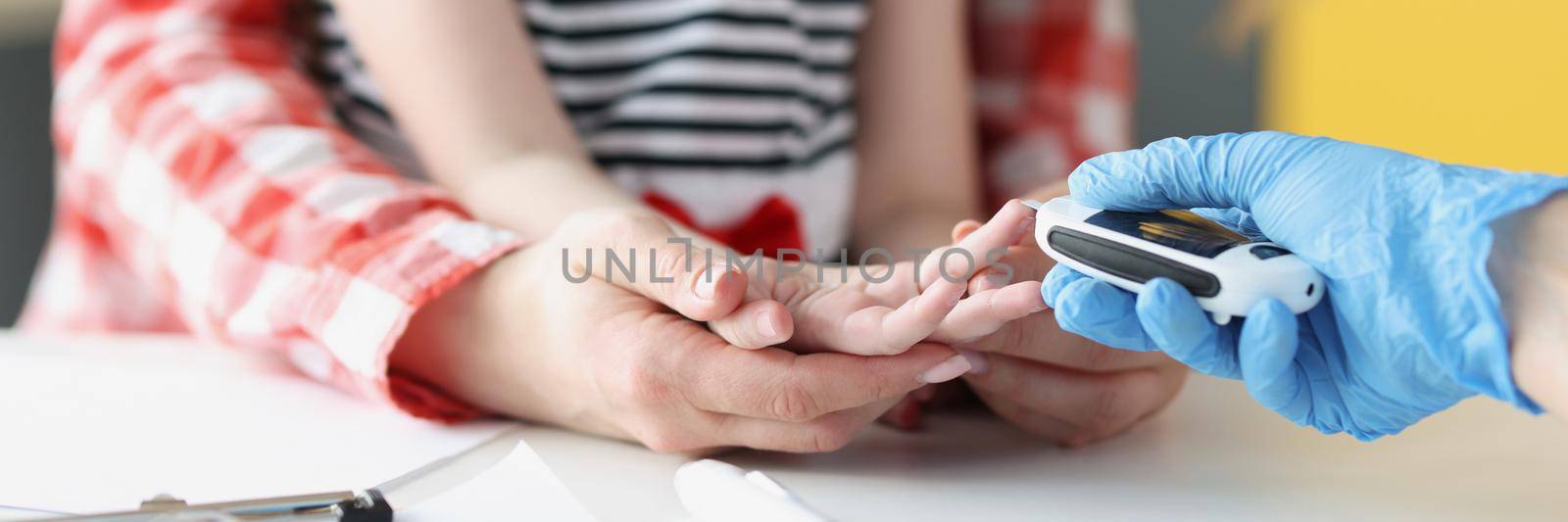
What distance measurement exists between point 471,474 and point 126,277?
1.62ft

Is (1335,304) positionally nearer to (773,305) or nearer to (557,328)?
(773,305)

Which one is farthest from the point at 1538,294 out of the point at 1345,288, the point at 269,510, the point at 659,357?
the point at 269,510

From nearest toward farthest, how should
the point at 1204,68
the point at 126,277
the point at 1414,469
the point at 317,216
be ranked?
the point at 1414,469, the point at 317,216, the point at 126,277, the point at 1204,68

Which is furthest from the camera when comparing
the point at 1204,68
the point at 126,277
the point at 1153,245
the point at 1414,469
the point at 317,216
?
the point at 1204,68

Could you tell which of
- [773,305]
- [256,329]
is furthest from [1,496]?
[773,305]

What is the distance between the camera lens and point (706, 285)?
0.40 meters

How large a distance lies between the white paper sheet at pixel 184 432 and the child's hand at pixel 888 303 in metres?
0.16

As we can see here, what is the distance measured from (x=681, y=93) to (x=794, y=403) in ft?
1.04

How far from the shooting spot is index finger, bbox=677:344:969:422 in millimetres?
416

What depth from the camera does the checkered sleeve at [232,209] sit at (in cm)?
53

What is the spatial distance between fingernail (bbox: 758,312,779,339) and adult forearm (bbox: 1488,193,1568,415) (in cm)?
22

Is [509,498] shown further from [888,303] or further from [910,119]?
[910,119]

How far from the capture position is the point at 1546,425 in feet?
1.73

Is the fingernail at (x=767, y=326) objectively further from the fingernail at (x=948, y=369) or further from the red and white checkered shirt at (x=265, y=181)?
the red and white checkered shirt at (x=265, y=181)
